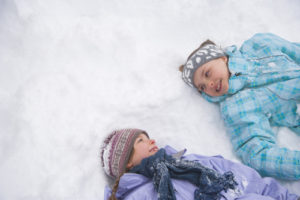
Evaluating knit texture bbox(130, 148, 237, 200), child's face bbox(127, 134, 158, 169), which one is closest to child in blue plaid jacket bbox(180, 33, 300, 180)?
knit texture bbox(130, 148, 237, 200)

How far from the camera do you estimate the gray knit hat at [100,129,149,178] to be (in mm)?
1532

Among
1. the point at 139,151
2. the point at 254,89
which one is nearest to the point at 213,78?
the point at 254,89

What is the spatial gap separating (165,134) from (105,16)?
1.19 metres

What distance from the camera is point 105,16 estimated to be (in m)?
2.15

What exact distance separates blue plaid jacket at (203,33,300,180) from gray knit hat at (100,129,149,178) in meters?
0.78

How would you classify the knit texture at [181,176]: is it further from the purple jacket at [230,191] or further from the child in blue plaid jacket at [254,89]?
the child in blue plaid jacket at [254,89]

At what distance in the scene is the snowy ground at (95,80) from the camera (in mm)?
1472

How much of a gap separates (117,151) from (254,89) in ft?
3.90

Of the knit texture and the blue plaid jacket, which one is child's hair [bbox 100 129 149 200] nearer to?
the knit texture

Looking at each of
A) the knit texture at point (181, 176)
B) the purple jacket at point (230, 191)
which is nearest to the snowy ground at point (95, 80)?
the purple jacket at point (230, 191)

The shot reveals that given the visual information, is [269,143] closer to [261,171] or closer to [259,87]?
[261,171]

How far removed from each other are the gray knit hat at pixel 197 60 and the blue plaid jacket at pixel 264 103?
0.51ft

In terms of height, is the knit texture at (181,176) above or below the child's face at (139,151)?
below

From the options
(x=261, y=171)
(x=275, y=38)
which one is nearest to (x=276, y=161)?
(x=261, y=171)
